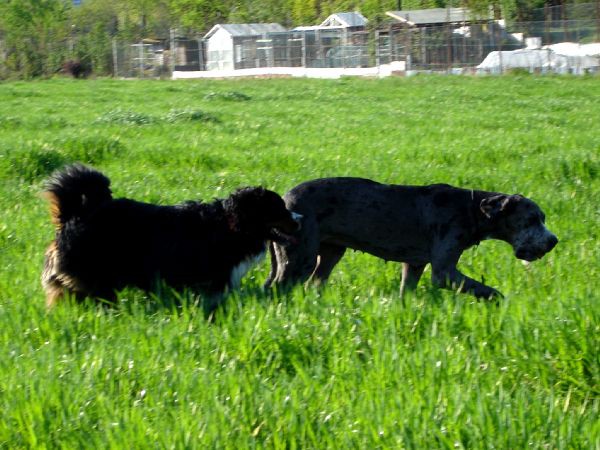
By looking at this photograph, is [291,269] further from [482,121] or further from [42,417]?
[482,121]

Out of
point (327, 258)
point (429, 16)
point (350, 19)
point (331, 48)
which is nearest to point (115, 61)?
point (331, 48)

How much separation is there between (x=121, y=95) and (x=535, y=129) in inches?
731

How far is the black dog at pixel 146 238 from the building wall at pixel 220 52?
64.8 meters

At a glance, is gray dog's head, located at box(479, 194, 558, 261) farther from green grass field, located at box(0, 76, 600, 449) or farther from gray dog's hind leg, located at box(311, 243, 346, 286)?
gray dog's hind leg, located at box(311, 243, 346, 286)

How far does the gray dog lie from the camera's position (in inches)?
255

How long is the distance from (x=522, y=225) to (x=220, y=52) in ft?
216

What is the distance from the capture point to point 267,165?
1262 centimetres

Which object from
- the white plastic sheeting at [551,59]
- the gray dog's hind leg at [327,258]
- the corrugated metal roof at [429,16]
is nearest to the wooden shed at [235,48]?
the corrugated metal roof at [429,16]

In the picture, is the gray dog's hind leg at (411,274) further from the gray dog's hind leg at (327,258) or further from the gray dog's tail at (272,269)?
the gray dog's tail at (272,269)

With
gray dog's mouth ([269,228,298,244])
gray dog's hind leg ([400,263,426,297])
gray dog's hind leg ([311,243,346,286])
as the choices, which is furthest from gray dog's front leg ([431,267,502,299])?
gray dog's mouth ([269,228,298,244])

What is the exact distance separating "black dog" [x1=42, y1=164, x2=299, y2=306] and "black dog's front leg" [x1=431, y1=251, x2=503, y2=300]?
39.8 inches

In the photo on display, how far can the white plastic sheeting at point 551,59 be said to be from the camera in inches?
1754

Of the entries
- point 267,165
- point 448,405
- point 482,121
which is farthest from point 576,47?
point 448,405

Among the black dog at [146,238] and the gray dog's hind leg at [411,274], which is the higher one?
the black dog at [146,238]
